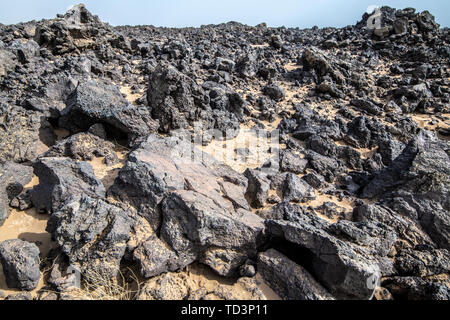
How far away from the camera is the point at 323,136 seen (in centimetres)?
889

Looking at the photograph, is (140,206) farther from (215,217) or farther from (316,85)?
(316,85)

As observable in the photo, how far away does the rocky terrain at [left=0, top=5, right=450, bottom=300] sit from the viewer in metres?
3.51

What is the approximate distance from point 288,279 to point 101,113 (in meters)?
5.78

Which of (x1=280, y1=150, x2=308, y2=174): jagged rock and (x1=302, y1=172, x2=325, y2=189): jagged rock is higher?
(x1=280, y1=150, x2=308, y2=174): jagged rock

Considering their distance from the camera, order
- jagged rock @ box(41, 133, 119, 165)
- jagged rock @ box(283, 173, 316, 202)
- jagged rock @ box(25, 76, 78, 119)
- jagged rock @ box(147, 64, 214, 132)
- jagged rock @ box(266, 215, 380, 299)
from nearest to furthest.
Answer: jagged rock @ box(266, 215, 380, 299), jagged rock @ box(41, 133, 119, 165), jagged rock @ box(283, 173, 316, 202), jagged rock @ box(25, 76, 78, 119), jagged rock @ box(147, 64, 214, 132)

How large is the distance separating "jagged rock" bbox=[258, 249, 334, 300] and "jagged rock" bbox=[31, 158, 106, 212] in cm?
304

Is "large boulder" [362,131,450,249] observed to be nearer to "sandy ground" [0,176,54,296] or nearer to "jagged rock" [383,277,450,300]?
"jagged rock" [383,277,450,300]

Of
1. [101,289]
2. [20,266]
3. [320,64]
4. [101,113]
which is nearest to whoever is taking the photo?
[20,266]

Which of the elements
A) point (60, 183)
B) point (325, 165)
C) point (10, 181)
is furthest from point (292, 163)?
point (10, 181)

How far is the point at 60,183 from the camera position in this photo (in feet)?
14.2

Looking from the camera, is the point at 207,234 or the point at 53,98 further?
the point at 53,98

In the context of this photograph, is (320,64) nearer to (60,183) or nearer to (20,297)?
(60,183)

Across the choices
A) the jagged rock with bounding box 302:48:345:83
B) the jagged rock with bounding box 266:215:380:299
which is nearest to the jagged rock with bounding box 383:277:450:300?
the jagged rock with bounding box 266:215:380:299
